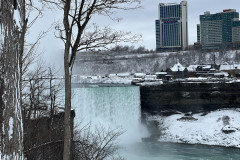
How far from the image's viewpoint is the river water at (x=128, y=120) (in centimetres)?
2234

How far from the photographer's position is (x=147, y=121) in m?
32.9

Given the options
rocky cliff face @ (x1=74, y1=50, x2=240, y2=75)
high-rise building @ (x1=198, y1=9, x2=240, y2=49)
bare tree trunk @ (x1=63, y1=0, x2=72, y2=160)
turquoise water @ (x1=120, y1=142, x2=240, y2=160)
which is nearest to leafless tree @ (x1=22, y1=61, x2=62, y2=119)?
bare tree trunk @ (x1=63, y1=0, x2=72, y2=160)

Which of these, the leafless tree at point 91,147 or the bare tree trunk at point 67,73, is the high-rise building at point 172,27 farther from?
the bare tree trunk at point 67,73

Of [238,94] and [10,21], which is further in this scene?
[238,94]

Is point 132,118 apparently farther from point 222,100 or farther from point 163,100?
point 222,100

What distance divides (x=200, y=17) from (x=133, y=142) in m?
126

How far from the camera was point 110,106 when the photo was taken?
30438 mm

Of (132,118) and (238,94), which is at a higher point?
(238,94)

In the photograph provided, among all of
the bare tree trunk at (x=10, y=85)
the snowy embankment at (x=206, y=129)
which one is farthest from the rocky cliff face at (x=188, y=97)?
the bare tree trunk at (x=10, y=85)

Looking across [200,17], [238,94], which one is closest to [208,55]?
[238,94]

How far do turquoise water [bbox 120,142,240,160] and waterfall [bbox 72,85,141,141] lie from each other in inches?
164

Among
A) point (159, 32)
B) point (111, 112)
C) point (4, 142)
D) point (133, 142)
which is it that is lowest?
point (133, 142)

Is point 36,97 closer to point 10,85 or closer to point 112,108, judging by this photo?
point 10,85

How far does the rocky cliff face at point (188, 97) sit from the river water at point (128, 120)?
2.32m
